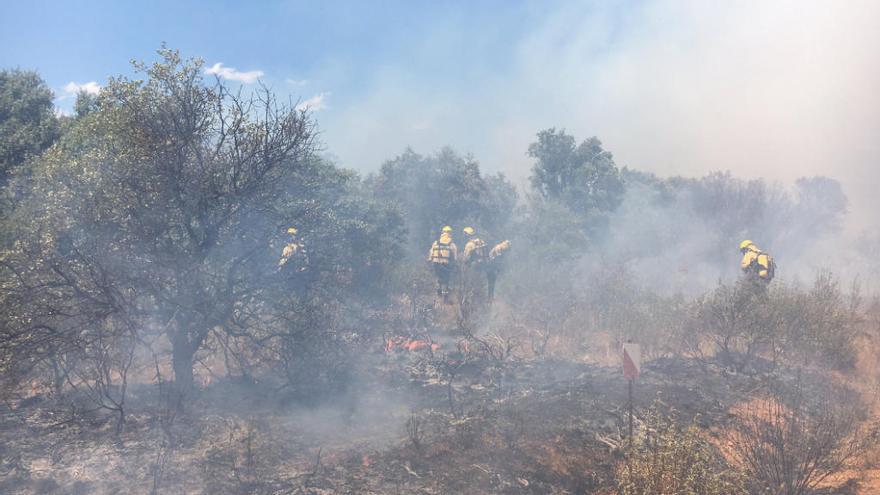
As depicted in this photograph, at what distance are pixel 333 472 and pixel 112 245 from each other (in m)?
4.84

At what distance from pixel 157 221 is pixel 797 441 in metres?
9.77

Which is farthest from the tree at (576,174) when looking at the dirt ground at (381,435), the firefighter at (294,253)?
the firefighter at (294,253)

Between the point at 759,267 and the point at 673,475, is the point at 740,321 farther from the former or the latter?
the point at 673,475

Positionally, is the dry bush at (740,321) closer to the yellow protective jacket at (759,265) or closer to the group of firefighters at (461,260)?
the yellow protective jacket at (759,265)

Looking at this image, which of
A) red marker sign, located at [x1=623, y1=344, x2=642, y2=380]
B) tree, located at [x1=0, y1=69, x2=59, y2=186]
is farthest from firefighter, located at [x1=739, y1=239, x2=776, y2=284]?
tree, located at [x1=0, y1=69, x2=59, y2=186]

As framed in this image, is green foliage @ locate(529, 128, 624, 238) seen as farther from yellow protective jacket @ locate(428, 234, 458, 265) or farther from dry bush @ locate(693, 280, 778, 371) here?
dry bush @ locate(693, 280, 778, 371)

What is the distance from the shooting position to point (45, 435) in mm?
7410

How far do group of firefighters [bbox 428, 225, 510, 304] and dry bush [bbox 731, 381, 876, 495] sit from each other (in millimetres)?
7918

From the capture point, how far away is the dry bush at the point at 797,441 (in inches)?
230

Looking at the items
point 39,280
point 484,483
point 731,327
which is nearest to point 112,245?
point 39,280

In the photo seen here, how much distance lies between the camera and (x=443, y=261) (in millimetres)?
14914

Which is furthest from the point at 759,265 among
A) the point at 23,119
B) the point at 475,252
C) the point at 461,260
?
the point at 23,119

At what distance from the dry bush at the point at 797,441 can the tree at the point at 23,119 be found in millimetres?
16619

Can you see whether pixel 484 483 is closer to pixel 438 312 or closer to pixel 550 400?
pixel 550 400
